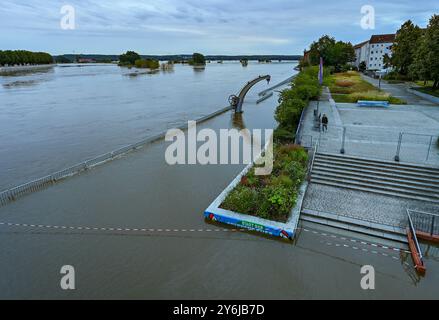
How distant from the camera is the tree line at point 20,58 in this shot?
11640 cm

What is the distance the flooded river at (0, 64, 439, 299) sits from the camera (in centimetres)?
771

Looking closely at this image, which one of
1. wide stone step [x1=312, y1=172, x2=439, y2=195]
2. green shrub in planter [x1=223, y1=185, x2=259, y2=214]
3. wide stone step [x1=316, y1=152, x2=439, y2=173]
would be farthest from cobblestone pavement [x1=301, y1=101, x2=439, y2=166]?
green shrub in planter [x1=223, y1=185, x2=259, y2=214]

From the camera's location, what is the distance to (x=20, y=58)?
124750mm

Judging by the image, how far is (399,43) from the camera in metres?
48.2

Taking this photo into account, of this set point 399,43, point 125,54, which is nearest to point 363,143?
point 399,43

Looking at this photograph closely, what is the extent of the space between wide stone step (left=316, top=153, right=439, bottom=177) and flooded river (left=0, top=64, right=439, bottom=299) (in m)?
4.87

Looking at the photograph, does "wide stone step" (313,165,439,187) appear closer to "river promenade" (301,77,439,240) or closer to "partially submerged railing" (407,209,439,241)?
"river promenade" (301,77,439,240)

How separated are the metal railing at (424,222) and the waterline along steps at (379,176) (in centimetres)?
159

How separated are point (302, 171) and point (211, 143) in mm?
9031

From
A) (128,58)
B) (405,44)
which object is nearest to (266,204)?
(405,44)

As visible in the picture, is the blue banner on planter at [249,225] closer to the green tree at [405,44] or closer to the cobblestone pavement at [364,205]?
the cobblestone pavement at [364,205]

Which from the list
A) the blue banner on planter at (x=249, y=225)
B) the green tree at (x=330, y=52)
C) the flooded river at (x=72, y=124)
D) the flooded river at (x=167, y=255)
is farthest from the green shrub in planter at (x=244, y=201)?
the green tree at (x=330, y=52)

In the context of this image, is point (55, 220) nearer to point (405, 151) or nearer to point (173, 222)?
point (173, 222)
